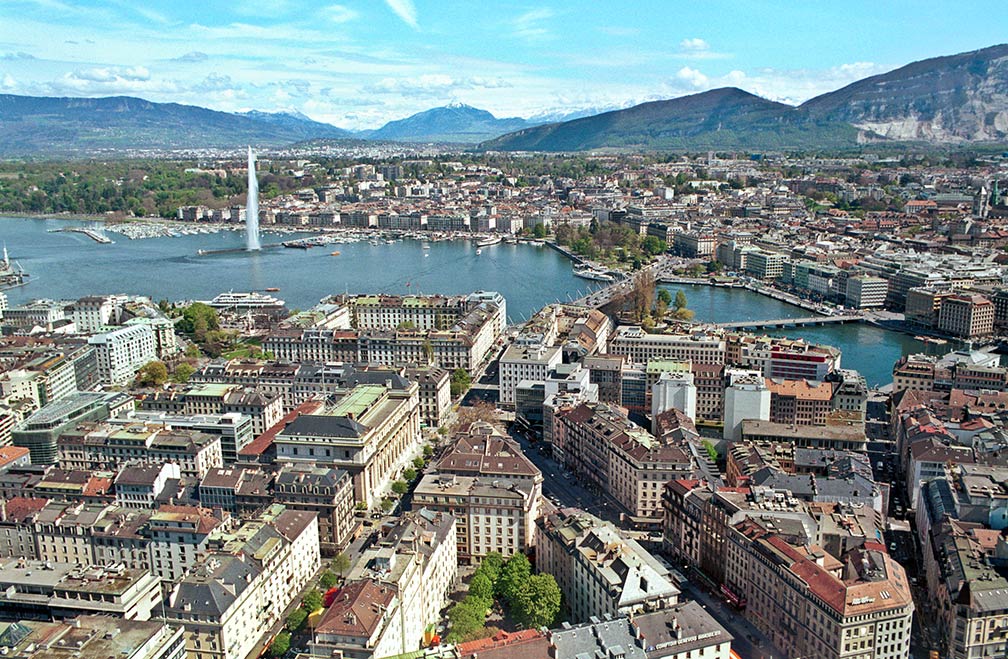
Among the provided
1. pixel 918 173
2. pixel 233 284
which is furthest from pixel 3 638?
pixel 918 173

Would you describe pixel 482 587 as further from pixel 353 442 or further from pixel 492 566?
pixel 353 442

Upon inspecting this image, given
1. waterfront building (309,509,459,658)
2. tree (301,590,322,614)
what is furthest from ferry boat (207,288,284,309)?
tree (301,590,322,614)

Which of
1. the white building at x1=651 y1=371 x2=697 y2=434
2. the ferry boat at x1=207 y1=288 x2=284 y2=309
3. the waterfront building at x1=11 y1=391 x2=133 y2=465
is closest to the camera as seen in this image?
the waterfront building at x1=11 y1=391 x2=133 y2=465

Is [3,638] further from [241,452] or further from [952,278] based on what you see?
[952,278]

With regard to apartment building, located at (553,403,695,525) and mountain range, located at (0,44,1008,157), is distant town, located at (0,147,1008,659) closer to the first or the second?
apartment building, located at (553,403,695,525)

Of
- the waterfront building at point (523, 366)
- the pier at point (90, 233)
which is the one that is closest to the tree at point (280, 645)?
the waterfront building at point (523, 366)

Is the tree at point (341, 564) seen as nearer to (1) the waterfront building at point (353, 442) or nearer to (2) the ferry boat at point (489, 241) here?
(1) the waterfront building at point (353, 442)
